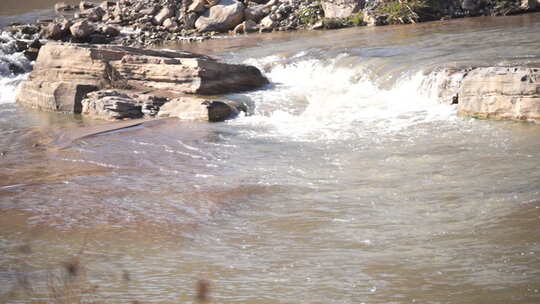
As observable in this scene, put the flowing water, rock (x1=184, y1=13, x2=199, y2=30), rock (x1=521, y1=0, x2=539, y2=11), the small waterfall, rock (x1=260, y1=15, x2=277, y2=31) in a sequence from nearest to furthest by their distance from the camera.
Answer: the flowing water → the small waterfall → rock (x1=521, y1=0, x2=539, y2=11) → rock (x1=260, y1=15, x2=277, y2=31) → rock (x1=184, y1=13, x2=199, y2=30)

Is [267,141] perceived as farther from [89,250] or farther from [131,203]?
[89,250]

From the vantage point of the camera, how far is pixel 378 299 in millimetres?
4883

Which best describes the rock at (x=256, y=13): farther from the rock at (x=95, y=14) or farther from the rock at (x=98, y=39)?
the rock at (x=95, y=14)

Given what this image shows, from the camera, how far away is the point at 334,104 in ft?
42.4

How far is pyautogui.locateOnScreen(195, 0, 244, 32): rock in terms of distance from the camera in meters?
23.1

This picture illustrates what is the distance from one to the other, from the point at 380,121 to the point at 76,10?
2298 centimetres

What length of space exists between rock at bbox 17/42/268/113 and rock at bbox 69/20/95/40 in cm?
695

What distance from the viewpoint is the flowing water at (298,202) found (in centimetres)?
523

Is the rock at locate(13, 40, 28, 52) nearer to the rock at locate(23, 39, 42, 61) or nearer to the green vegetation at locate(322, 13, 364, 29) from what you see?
the rock at locate(23, 39, 42, 61)

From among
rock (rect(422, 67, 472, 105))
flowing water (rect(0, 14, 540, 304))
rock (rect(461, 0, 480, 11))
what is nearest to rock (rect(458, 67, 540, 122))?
flowing water (rect(0, 14, 540, 304))

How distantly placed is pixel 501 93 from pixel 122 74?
7.80 meters

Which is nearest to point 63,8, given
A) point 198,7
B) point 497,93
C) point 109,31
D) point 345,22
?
Result: point 109,31

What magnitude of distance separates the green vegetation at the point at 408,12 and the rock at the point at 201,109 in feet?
28.3

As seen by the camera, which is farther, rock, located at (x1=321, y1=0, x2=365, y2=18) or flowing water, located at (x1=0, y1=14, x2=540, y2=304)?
rock, located at (x1=321, y1=0, x2=365, y2=18)
